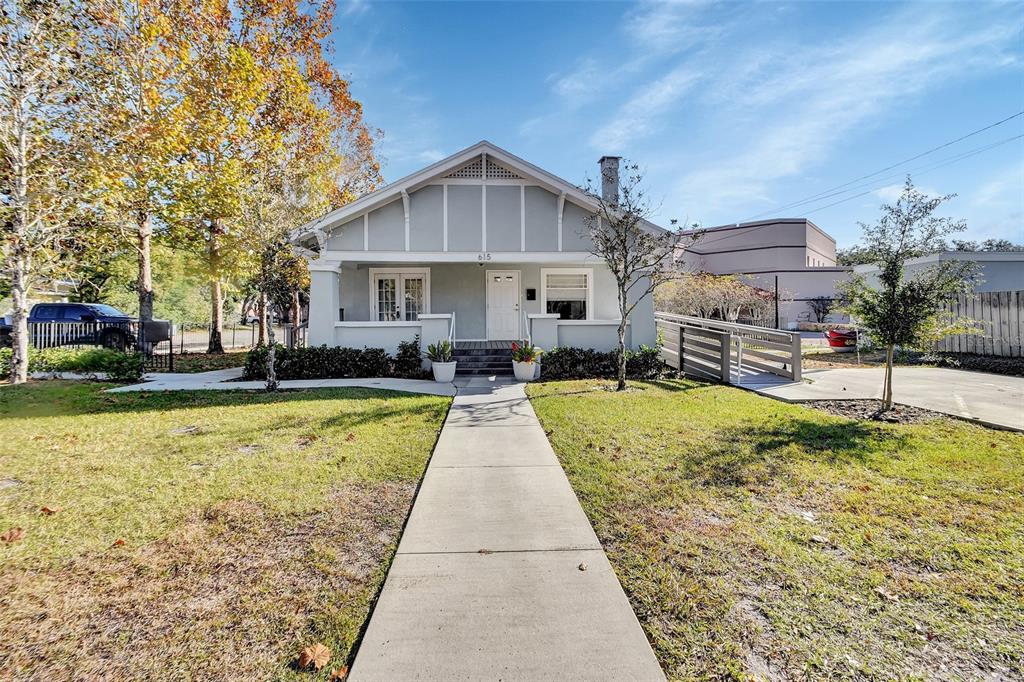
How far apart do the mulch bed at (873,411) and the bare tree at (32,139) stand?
15681mm

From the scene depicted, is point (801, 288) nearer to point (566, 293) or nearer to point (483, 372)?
point (566, 293)

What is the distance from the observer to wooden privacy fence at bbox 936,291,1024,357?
11.9 m

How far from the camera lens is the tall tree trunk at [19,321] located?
9.74m

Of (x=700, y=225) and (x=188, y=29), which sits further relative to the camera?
(x=188, y=29)

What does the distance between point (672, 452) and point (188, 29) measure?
19.3 metres

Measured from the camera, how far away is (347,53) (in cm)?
1931

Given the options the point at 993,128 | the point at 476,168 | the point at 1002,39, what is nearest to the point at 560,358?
the point at 476,168

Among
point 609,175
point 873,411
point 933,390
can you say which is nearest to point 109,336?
point 609,175

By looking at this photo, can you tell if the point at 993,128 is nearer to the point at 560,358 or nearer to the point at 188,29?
the point at 560,358

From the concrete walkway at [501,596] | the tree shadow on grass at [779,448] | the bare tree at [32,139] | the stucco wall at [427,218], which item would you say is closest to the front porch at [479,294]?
the stucco wall at [427,218]

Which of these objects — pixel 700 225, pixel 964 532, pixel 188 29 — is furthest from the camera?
pixel 188 29

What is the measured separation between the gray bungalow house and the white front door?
0.06 m

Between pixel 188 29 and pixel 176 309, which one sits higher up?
pixel 188 29

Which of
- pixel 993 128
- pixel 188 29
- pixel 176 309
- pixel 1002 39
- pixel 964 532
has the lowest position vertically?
pixel 964 532
